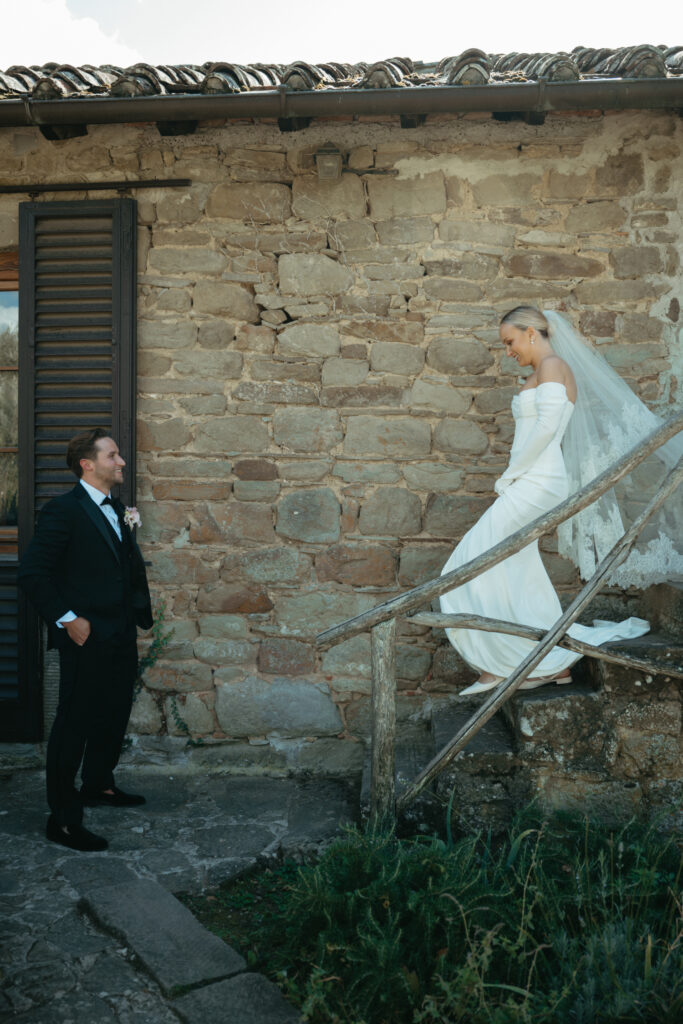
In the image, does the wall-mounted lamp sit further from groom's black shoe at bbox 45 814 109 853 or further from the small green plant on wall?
groom's black shoe at bbox 45 814 109 853

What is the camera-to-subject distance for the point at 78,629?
366 cm

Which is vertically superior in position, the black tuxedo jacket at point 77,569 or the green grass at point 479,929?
the black tuxedo jacket at point 77,569

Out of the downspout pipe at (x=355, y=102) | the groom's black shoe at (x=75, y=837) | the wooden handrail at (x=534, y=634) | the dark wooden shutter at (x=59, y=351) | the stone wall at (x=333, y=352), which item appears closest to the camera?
the wooden handrail at (x=534, y=634)

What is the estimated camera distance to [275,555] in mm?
4582

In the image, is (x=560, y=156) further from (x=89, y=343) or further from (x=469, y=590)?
(x=89, y=343)

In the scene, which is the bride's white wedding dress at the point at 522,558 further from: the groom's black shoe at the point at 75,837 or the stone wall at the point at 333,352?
the groom's black shoe at the point at 75,837

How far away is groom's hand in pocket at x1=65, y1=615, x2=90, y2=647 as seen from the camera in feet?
12.0

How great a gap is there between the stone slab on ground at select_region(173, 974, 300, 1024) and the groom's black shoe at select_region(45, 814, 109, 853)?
1155 mm

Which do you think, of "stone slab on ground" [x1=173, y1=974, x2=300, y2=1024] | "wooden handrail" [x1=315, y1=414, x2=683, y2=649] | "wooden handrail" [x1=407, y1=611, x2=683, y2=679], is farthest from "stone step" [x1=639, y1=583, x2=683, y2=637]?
"stone slab on ground" [x1=173, y1=974, x2=300, y2=1024]

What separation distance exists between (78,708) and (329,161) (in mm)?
3066

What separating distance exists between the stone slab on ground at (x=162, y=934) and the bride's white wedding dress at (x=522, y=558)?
166 cm

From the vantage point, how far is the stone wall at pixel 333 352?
4.44 metres

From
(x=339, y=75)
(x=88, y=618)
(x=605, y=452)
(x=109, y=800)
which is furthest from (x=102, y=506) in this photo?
(x=339, y=75)

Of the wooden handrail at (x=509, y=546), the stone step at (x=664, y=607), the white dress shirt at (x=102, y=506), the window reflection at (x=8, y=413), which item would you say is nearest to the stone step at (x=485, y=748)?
the wooden handrail at (x=509, y=546)
